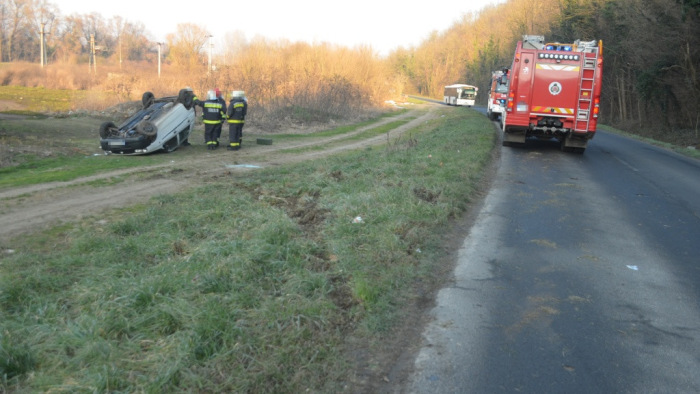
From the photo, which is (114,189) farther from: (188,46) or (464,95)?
(464,95)

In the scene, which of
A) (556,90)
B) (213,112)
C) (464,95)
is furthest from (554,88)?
(464,95)

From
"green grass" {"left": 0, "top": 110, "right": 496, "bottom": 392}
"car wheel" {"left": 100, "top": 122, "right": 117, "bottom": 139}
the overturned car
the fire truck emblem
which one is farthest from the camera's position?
the fire truck emblem

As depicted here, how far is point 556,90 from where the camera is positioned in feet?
52.4

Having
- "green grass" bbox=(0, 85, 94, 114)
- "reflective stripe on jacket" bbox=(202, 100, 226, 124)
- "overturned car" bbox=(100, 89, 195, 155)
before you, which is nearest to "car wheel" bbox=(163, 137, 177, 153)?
"overturned car" bbox=(100, 89, 195, 155)

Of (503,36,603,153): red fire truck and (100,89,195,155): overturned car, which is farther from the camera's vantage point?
(503,36,603,153): red fire truck

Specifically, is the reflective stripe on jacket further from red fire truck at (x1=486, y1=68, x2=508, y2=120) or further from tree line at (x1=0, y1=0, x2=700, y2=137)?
red fire truck at (x1=486, y1=68, x2=508, y2=120)

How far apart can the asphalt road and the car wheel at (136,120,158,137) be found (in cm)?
892

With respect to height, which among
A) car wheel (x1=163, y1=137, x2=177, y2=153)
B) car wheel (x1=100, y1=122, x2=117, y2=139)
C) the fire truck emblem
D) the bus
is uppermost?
the bus

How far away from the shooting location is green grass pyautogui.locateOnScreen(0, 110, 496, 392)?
3.58m

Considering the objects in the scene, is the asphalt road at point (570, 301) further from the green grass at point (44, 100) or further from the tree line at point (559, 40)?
the green grass at point (44, 100)

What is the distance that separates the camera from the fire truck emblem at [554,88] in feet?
52.2

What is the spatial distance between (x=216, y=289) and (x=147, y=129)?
10442 millimetres

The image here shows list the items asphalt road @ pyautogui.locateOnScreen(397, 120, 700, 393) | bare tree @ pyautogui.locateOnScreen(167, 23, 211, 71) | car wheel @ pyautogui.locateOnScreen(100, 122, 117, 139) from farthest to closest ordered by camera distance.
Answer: bare tree @ pyautogui.locateOnScreen(167, 23, 211, 71) → car wheel @ pyautogui.locateOnScreen(100, 122, 117, 139) → asphalt road @ pyautogui.locateOnScreen(397, 120, 700, 393)

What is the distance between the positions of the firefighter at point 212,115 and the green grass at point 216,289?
7020 millimetres
